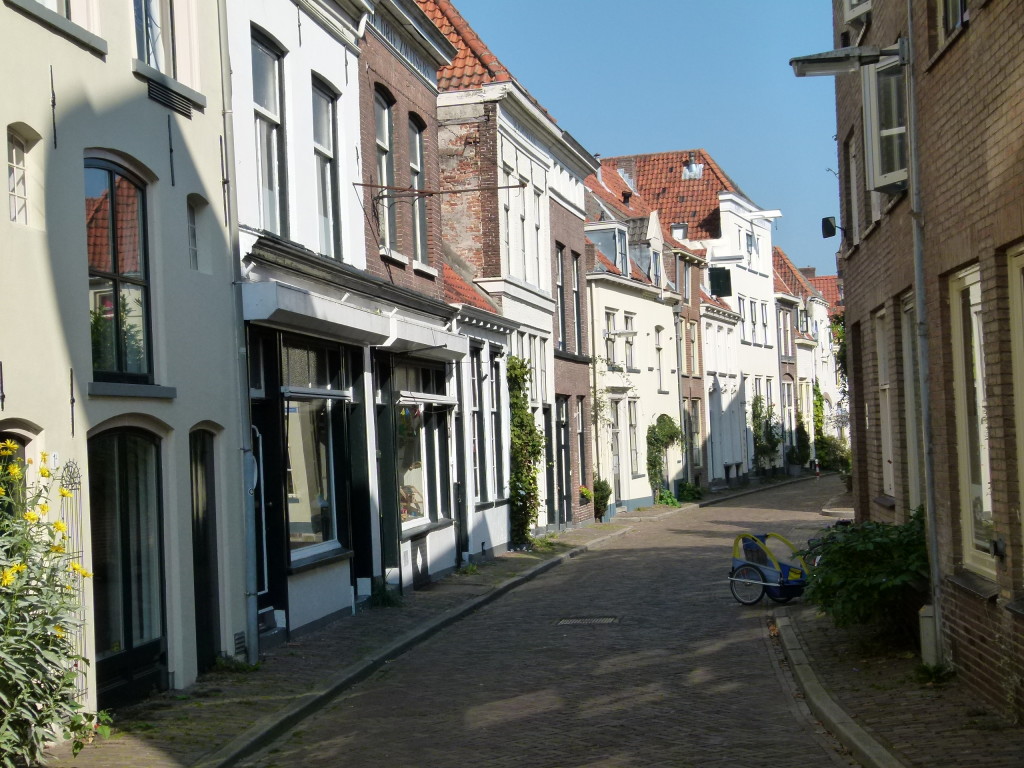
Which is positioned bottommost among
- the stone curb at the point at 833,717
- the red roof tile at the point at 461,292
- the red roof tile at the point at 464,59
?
the stone curb at the point at 833,717

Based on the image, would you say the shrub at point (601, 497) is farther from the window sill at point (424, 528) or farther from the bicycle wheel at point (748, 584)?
the bicycle wheel at point (748, 584)

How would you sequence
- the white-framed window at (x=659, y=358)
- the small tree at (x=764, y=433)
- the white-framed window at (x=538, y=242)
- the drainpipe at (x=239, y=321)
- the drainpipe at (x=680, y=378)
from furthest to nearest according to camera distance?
the small tree at (x=764, y=433) → the drainpipe at (x=680, y=378) → the white-framed window at (x=659, y=358) → the white-framed window at (x=538, y=242) → the drainpipe at (x=239, y=321)

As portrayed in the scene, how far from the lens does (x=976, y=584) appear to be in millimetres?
8844

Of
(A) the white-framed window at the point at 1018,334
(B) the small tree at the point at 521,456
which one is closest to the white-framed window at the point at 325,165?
(A) the white-framed window at the point at 1018,334

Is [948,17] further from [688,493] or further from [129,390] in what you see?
[688,493]

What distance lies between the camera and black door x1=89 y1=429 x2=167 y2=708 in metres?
9.39

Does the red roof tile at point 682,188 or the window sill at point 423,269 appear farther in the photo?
the red roof tile at point 682,188

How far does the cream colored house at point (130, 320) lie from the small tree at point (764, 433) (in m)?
41.9

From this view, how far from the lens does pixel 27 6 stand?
27.8ft

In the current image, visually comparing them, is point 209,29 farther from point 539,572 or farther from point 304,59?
point 539,572

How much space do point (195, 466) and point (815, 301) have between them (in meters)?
60.5

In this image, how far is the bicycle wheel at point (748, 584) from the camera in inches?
616

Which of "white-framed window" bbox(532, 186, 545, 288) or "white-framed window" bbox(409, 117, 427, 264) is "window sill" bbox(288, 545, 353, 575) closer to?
"white-framed window" bbox(409, 117, 427, 264)

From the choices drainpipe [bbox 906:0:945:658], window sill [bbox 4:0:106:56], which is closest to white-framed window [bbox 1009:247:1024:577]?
drainpipe [bbox 906:0:945:658]
